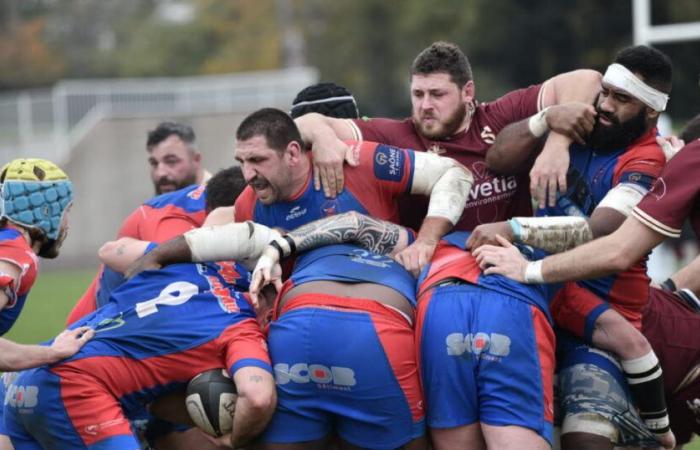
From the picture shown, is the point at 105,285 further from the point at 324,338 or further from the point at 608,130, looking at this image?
the point at 608,130

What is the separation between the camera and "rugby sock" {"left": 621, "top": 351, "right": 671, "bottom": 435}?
18.4ft

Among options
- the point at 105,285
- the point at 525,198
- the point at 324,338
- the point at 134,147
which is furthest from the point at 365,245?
the point at 134,147

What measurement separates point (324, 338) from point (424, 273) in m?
0.69

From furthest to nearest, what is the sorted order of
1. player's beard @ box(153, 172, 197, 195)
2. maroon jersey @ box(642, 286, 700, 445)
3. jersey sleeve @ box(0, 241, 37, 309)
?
player's beard @ box(153, 172, 197, 195)
maroon jersey @ box(642, 286, 700, 445)
jersey sleeve @ box(0, 241, 37, 309)

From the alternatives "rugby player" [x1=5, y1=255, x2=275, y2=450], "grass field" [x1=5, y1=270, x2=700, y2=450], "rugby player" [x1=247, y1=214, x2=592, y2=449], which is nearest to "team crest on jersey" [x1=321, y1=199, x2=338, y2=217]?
"rugby player" [x1=5, y1=255, x2=275, y2=450]

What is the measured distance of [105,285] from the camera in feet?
23.2

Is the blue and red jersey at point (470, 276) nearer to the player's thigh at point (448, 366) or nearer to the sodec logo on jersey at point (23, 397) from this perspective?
the player's thigh at point (448, 366)

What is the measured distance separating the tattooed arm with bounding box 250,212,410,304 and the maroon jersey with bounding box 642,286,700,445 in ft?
4.91

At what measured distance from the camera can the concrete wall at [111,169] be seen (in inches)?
1082

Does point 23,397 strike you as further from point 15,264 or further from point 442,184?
point 442,184

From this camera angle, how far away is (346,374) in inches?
204

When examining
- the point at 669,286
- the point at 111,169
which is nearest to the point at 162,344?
the point at 669,286

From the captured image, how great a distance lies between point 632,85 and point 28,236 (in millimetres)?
3066

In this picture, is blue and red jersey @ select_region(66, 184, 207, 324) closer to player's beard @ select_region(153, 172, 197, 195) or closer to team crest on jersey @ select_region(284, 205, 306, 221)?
team crest on jersey @ select_region(284, 205, 306, 221)
